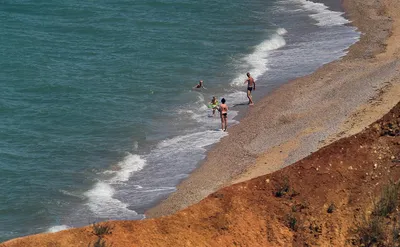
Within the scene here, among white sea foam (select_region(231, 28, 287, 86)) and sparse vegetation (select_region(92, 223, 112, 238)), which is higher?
sparse vegetation (select_region(92, 223, 112, 238))

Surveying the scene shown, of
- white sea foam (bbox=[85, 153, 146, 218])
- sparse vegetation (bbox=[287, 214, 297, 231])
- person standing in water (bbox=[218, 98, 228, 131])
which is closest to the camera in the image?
sparse vegetation (bbox=[287, 214, 297, 231])

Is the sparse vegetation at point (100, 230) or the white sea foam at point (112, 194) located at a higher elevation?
the sparse vegetation at point (100, 230)

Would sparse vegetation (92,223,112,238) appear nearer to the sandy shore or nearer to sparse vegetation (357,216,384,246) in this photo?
sparse vegetation (357,216,384,246)

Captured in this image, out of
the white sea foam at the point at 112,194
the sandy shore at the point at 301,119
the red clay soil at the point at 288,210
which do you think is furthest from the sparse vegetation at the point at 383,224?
Answer: the white sea foam at the point at 112,194

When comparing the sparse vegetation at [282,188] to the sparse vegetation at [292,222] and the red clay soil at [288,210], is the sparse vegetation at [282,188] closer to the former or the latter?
the red clay soil at [288,210]

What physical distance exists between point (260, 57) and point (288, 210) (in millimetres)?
24281

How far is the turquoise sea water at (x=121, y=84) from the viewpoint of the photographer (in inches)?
1046

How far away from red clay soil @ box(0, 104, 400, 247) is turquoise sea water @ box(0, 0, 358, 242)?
19.2 feet

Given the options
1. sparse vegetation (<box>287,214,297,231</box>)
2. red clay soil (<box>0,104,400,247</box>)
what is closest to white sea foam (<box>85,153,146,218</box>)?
red clay soil (<box>0,104,400,247</box>)

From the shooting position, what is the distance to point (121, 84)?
38438mm

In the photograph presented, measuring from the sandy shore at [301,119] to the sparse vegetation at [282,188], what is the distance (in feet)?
13.2

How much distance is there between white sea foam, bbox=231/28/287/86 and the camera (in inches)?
1534

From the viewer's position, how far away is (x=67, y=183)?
27.2 meters

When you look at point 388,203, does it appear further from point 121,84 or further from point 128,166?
point 121,84
